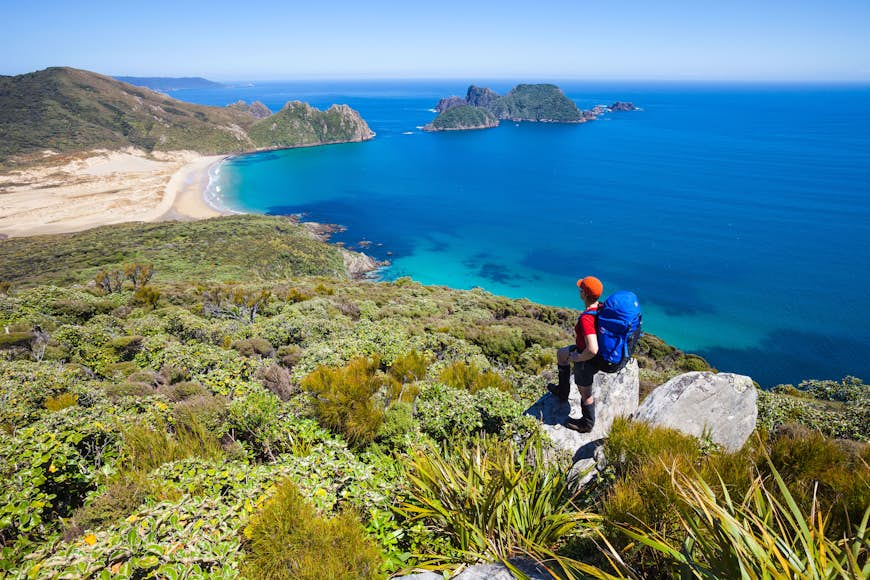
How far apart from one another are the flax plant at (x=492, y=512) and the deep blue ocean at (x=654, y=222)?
36.5 m

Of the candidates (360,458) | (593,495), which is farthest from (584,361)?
(360,458)

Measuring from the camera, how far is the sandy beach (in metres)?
69.4

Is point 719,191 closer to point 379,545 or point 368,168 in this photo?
point 368,168

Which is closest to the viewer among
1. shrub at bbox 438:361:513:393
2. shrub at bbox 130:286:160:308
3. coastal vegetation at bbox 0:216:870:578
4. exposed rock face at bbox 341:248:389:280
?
coastal vegetation at bbox 0:216:870:578

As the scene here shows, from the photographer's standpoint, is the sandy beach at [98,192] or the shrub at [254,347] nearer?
the shrub at [254,347]

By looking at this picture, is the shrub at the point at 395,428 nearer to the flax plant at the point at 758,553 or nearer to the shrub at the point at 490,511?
the shrub at the point at 490,511


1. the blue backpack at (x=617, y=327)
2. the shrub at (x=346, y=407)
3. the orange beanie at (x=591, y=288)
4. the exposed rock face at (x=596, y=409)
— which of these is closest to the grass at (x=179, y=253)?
the shrub at (x=346, y=407)

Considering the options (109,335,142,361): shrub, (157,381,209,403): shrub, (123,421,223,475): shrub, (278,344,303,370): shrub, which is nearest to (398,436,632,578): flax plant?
(123,421,223,475): shrub

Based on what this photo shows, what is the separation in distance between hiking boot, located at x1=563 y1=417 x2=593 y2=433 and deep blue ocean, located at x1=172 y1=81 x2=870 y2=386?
34.5m

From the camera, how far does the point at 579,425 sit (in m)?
5.36

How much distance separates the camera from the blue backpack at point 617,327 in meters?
4.64

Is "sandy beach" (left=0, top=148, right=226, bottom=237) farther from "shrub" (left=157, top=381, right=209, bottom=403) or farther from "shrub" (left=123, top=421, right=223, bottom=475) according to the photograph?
"shrub" (left=123, top=421, right=223, bottom=475)

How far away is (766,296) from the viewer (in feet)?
144

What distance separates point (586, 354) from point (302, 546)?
11.9 feet
